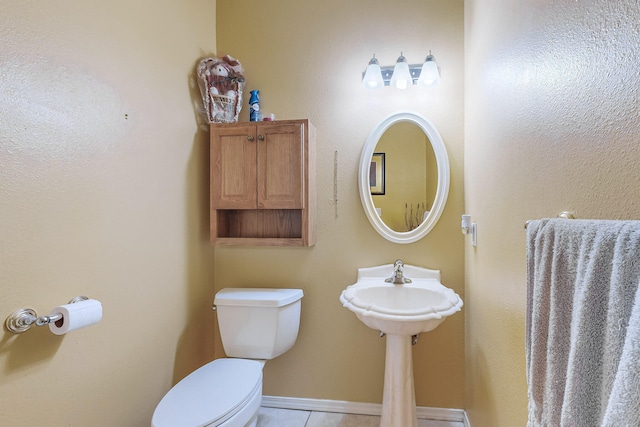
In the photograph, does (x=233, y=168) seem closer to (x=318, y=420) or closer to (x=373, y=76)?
(x=373, y=76)

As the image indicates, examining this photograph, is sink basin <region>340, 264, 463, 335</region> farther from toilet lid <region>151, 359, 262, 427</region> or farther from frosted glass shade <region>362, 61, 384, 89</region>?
frosted glass shade <region>362, 61, 384, 89</region>

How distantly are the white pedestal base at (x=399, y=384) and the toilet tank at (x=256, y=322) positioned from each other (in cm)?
57

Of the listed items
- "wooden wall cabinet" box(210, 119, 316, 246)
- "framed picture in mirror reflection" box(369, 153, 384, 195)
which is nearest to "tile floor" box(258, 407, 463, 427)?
"wooden wall cabinet" box(210, 119, 316, 246)

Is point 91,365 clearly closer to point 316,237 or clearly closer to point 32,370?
point 32,370

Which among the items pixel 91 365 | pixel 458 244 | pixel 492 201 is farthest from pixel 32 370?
pixel 458 244

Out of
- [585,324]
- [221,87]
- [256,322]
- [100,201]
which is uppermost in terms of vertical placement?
[221,87]

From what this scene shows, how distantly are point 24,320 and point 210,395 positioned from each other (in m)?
0.71

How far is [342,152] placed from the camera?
1.91m

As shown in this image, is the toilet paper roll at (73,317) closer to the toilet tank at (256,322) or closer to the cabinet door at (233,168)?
the toilet tank at (256,322)

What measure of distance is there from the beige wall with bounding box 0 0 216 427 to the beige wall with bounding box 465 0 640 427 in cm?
147

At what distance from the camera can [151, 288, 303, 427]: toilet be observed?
1.21 metres

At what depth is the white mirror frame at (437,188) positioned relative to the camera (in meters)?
1.82

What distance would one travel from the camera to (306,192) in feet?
5.82

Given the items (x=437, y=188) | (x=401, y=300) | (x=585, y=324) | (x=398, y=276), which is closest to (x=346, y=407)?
(x=401, y=300)
